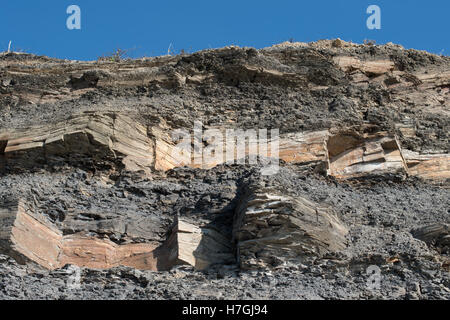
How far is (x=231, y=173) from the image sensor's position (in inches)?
616

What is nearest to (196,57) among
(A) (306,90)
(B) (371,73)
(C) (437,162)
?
(A) (306,90)

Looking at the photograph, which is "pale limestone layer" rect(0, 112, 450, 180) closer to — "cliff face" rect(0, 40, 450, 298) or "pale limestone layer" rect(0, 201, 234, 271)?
"cliff face" rect(0, 40, 450, 298)

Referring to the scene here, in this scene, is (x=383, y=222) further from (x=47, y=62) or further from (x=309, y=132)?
(x=47, y=62)

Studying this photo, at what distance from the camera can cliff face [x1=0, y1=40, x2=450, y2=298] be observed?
12.7 metres

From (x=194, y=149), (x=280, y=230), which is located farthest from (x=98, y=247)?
(x=194, y=149)

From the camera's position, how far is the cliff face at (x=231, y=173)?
12.7 meters

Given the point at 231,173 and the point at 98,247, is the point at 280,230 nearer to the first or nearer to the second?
the point at 231,173

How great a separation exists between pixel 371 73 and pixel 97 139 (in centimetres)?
676

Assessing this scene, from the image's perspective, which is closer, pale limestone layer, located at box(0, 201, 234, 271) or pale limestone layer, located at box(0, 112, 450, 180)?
pale limestone layer, located at box(0, 201, 234, 271)

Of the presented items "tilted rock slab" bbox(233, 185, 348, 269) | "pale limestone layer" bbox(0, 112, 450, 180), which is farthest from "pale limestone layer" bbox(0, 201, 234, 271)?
"pale limestone layer" bbox(0, 112, 450, 180)

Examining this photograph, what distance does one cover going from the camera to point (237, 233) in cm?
1332

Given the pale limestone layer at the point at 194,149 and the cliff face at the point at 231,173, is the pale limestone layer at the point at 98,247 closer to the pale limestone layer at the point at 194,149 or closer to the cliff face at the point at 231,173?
the cliff face at the point at 231,173

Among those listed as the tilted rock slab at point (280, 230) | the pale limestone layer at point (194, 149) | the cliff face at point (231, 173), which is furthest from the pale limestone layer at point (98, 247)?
the pale limestone layer at point (194, 149)
